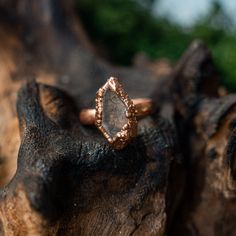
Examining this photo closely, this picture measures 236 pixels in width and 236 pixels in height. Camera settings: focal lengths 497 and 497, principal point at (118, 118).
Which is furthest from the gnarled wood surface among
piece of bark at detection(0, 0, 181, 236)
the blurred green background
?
the blurred green background

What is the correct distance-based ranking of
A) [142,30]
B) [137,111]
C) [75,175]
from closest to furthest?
[75,175], [137,111], [142,30]

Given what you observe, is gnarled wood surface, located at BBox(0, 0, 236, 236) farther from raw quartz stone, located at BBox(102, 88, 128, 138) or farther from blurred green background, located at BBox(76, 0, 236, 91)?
blurred green background, located at BBox(76, 0, 236, 91)

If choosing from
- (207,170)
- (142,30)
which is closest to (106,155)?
(207,170)

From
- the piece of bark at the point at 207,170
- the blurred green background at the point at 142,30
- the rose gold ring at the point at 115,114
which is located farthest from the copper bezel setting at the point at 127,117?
the blurred green background at the point at 142,30

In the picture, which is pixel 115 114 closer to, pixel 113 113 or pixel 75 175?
pixel 113 113

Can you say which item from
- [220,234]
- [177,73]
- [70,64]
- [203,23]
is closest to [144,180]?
[220,234]

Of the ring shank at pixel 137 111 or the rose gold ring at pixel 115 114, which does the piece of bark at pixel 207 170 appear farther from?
the rose gold ring at pixel 115 114
